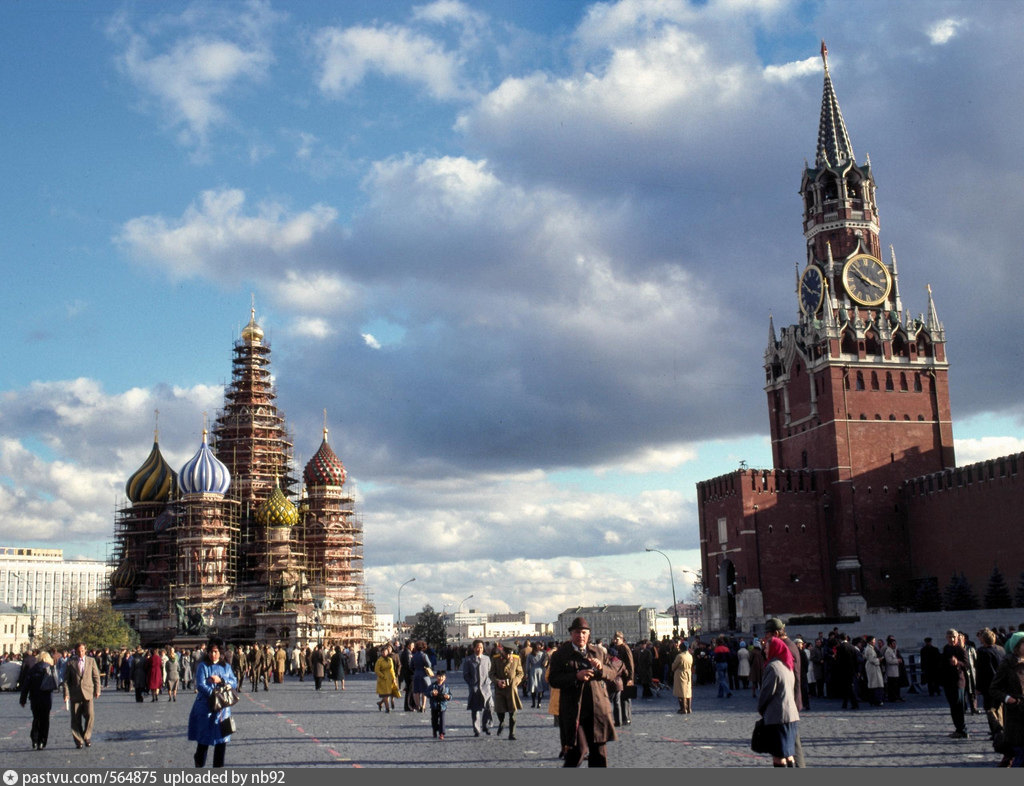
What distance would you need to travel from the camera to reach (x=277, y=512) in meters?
81.1

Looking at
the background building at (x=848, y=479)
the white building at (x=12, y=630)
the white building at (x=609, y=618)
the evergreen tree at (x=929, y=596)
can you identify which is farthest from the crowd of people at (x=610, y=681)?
the white building at (x=609, y=618)

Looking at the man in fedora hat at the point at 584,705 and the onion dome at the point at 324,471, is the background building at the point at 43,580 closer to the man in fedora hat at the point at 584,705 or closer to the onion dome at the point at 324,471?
the onion dome at the point at 324,471

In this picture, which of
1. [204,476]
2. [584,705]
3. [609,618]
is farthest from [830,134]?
[609,618]

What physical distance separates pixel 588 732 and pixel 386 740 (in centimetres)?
861

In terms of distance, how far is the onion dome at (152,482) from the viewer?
287 feet

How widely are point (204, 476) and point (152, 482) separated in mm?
10250

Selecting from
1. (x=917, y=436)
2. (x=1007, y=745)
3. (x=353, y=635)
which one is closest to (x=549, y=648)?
(x=1007, y=745)

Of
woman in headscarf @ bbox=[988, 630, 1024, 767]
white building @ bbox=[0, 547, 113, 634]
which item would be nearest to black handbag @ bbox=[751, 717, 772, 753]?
woman in headscarf @ bbox=[988, 630, 1024, 767]

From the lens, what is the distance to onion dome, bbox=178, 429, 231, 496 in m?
79.6

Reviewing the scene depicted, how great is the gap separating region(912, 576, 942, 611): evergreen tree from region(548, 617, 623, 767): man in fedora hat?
56.1 meters

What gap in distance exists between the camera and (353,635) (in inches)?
3238

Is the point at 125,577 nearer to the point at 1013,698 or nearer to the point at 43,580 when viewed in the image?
the point at 1013,698

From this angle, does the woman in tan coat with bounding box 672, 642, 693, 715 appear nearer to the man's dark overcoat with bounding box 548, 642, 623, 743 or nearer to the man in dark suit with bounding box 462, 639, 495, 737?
the man in dark suit with bounding box 462, 639, 495, 737

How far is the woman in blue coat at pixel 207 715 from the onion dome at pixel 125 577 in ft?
255
